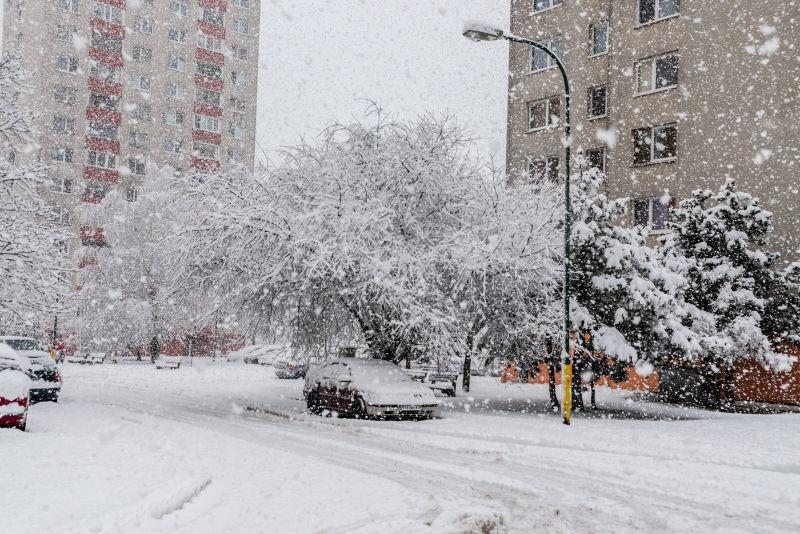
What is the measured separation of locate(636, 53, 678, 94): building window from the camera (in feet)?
93.8

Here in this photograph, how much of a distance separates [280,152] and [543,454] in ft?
37.0

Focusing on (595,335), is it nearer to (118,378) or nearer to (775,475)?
(775,475)

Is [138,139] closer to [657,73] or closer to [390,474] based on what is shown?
[657,73]

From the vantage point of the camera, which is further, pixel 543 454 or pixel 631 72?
pixel 631 72

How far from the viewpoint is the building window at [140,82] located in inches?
2596

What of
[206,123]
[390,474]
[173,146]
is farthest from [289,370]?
[206,123]

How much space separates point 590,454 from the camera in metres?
11.5

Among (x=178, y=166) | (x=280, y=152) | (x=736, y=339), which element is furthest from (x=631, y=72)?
(x=178, y=166)

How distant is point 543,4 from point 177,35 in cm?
4628

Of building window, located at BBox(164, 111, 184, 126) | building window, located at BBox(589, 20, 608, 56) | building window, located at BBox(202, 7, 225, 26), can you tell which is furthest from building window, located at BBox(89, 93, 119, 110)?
building window, located at BBox(589, 20, 608, 56)

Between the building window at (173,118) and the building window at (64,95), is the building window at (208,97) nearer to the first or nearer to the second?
the building window at (173,118)

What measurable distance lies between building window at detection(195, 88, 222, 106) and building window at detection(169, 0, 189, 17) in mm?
7335

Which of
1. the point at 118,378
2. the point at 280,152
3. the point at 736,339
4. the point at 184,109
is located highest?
the point at 184,109

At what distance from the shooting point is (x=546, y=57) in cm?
3266
